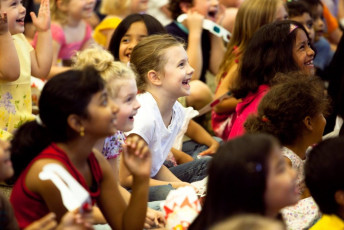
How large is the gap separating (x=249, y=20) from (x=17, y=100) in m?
1.64

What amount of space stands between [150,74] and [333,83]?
1.62 m

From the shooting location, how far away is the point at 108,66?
8.91ft

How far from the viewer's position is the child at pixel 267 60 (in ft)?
11.6

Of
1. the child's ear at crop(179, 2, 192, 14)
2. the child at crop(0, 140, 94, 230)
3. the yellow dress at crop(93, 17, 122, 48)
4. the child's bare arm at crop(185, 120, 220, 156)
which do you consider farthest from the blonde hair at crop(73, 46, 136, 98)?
the yellow dress at crop(93, 17, 122, 48)

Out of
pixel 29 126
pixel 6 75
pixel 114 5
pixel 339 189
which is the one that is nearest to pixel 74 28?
pixel 114 5

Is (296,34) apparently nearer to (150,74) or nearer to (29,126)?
(150,74)

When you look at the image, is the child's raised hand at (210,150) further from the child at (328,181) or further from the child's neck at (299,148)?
the child at (328,181)

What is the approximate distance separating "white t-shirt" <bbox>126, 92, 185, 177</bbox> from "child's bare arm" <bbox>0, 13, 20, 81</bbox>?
541mm

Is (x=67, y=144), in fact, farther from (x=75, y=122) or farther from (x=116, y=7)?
(x=116, y=7)

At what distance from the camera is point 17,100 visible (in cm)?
303

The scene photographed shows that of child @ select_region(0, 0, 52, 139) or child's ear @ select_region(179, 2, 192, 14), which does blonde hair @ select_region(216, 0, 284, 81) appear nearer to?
child's ear @ select_region(179, 2, 192, 14)

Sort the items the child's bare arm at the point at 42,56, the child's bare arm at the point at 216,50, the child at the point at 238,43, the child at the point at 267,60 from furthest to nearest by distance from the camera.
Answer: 1. the child's bare arm at the point at 216,50
2. the child at the point at 238,43
3. the child at the point at 267,60
4. the child's bare arm at the point at 42,56

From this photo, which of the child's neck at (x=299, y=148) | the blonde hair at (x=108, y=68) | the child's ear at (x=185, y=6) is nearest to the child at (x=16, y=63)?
the blonde hair at (x=108, y=68)

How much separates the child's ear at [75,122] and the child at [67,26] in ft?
8.31
